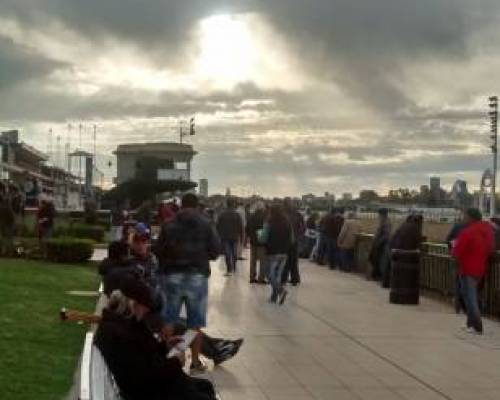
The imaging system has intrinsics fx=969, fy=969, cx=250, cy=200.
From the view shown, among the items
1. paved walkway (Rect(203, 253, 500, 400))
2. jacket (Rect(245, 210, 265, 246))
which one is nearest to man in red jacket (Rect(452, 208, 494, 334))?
paved walkway (Rect(203, 253, 500, 400))

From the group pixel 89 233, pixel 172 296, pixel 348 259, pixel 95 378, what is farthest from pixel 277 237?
pixel 89 233

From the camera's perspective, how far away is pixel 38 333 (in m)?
11.3

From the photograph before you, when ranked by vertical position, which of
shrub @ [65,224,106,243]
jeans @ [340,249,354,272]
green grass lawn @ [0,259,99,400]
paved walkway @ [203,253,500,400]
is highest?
shrub @ [65,224,106,243]

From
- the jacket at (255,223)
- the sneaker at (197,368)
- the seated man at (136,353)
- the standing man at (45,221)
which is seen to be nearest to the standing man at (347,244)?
the jacket at (255,223)

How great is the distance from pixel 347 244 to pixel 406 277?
830cm

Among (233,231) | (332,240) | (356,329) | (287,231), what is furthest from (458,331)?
(332,240)

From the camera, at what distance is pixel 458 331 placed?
1338 centimetres

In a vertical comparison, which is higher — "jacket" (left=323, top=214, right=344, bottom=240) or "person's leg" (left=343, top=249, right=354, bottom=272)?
"jacket" (left=323, top=214, right=344, bottom=240)

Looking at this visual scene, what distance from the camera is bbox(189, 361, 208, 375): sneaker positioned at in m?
9.62

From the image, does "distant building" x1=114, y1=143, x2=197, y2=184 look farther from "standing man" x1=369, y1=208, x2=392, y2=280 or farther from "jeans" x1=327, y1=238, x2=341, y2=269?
"standing man" x1=369, y1=208, x2=392, y2=280

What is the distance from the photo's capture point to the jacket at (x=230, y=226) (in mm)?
22453

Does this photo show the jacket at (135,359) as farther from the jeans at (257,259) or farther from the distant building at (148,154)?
the distant building at (148,154)

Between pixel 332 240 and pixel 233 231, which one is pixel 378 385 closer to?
pixel 233 231

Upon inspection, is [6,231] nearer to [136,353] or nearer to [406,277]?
[406,277]
